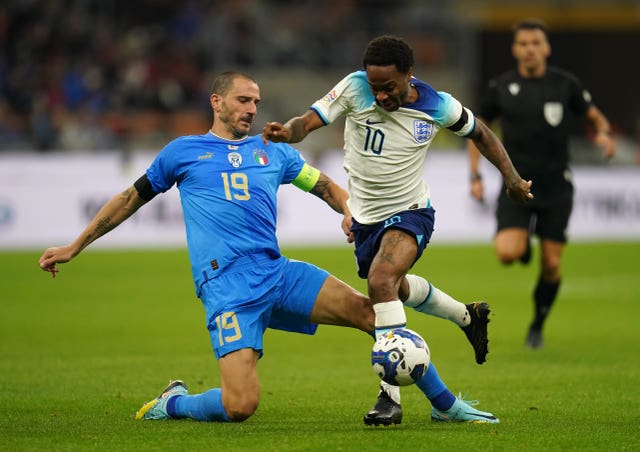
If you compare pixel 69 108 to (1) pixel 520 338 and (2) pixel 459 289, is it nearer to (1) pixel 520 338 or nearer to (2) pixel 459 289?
(2) pixel 459 289

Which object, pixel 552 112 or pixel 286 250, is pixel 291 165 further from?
pixel 286 250

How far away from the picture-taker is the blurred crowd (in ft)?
79.2

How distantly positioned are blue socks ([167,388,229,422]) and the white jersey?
1435 mm

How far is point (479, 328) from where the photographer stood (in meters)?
7.45

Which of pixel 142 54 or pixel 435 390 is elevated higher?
pixel 142 54

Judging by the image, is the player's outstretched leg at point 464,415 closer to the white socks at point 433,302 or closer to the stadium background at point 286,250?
the stadium background at point 286,250

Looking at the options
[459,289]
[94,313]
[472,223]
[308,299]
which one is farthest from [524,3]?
[308,299]

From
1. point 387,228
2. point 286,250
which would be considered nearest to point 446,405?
point 387,228

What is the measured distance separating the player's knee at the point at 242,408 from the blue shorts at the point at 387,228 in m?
1.20

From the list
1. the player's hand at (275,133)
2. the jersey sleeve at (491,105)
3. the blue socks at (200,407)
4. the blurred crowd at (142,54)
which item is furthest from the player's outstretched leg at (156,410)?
the blurred crowd at (142,54)

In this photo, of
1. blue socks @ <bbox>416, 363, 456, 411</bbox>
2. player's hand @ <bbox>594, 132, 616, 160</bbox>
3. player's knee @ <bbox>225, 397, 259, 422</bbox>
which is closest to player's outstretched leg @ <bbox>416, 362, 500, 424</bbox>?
blue socks @ <bbox>416, 363, 456, 411</bbox>

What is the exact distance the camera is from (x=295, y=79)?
28891 mm

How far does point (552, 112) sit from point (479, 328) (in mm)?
4113

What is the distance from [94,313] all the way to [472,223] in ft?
35.6
